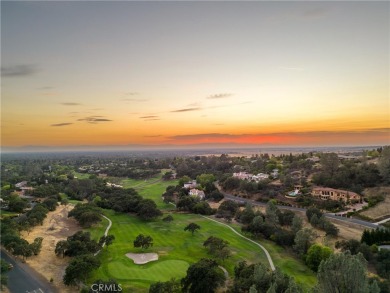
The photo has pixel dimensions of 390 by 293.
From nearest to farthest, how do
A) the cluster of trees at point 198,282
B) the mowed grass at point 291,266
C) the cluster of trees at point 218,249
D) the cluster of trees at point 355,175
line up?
the cluster of trees at point 198,282, the mowed grass at point 291,266, the cluster of trees at point 218,249, the cluster of trees at point 355,175

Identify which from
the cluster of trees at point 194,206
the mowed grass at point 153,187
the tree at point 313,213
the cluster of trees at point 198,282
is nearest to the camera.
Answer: the cluster of trees at point 198,282

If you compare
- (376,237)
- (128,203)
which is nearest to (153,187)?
(128,203)

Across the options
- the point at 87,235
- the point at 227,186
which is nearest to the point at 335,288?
the point at 87,235

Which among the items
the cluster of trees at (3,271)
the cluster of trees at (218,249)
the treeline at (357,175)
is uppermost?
the treeline at (357,175)

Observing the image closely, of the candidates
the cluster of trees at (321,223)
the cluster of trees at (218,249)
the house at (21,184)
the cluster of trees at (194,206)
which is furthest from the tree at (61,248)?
the house at (21,184)

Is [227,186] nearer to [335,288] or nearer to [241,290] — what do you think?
[241,290]

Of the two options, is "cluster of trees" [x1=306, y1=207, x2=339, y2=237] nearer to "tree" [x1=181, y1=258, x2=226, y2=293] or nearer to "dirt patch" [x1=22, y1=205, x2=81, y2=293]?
"tree" [x1=181, y1=258, x2=226, y2=293]

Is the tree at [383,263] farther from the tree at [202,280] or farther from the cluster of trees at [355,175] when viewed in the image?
the cluster of trees at [355,175]

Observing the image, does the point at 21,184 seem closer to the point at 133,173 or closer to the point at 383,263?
the point at 133,173
